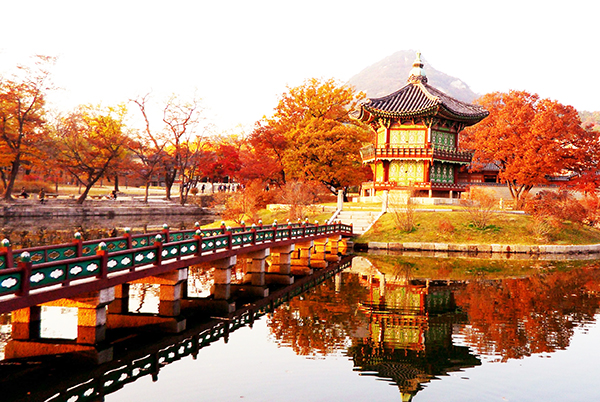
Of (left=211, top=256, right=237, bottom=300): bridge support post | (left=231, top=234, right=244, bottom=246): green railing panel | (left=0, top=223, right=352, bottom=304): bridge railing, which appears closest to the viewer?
(left=0, top=223, right=352, bottom=304): bridge railing

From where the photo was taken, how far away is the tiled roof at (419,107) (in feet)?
158

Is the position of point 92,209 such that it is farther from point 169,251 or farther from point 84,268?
point 84,268

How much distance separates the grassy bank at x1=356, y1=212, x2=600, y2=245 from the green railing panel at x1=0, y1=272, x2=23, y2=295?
29.7m

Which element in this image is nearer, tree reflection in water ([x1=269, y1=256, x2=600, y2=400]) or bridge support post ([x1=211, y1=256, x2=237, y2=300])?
tree reflection in water ([x1=269, y1=256, x2=600, y2=400])

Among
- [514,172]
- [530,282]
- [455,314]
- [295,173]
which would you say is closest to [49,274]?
[455,314]

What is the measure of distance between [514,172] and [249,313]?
40643 mm

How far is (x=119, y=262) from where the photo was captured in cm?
1349

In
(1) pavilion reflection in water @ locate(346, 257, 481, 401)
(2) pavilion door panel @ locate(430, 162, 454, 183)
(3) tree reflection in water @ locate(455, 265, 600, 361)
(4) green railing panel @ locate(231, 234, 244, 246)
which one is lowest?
(1) pavilion reflection in water @ locate(346, 257, 481, 401)

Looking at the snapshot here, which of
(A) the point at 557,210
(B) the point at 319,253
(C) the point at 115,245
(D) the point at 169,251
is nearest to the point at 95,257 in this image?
(D) the point at 169,251

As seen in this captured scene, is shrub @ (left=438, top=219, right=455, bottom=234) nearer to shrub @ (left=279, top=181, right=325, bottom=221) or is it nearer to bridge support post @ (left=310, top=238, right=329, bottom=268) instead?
bridge support post @ (left=310, top=238, right=329, bottom=268)

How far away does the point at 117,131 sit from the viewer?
6525 centimetres

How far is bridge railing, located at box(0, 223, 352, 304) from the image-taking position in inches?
411

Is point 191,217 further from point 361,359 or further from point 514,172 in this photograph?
point 361,359

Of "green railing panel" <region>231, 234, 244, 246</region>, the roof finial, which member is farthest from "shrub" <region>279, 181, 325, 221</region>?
"green railing panel" <region>231, 234, 244, 246</region>
